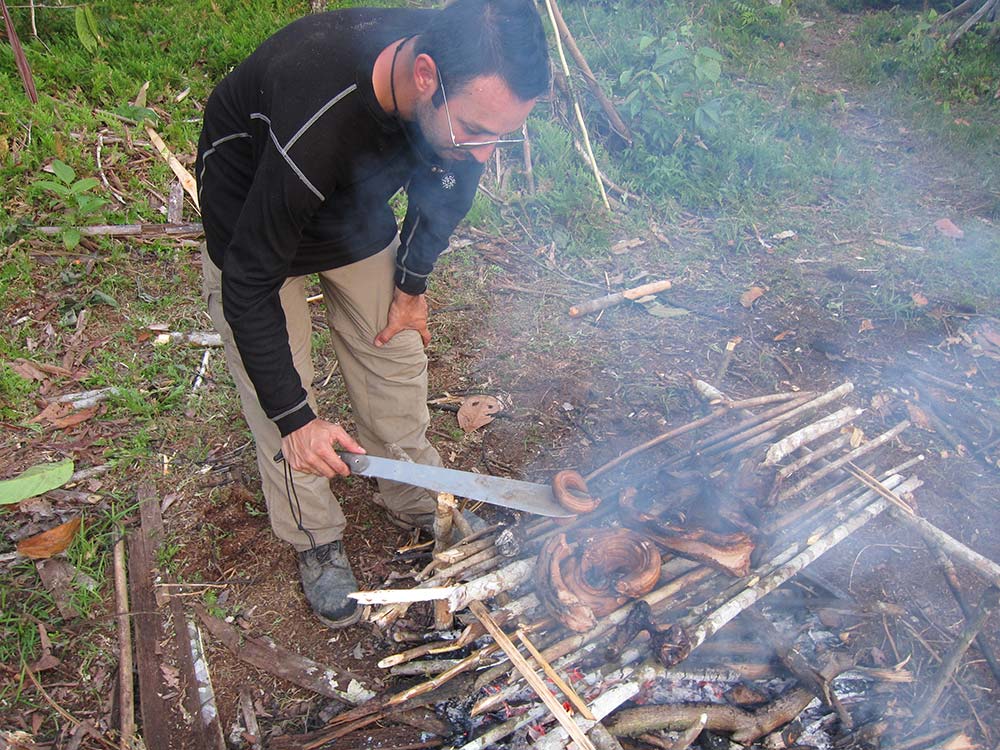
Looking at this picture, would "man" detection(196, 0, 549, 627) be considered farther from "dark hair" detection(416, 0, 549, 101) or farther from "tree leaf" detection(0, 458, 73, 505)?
"tree leaf" detection(0, 458, 73, 505)

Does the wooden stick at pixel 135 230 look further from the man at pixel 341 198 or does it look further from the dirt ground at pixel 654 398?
the man at pixel 341 198

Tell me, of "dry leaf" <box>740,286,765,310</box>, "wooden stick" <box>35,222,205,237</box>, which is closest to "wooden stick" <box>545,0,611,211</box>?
"dry leaf" <box>740,286,765,310</box>

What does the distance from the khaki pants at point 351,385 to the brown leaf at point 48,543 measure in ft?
3.44

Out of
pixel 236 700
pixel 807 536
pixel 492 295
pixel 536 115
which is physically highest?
pixel 536 115

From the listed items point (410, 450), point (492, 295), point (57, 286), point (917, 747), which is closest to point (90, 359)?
point (57, 286)

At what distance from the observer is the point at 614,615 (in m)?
2.66

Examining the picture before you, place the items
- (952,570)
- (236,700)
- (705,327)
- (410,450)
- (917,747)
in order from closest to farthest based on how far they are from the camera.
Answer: (917,747), (236,700), (952,570), (410,450), (705,327)

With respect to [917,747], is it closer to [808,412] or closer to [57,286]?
[808,412]

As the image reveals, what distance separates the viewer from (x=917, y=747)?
106 inches

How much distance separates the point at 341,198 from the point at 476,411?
6.86 ft

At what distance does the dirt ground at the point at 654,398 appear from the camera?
10.2 feet

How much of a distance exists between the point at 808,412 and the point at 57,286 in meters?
5.06

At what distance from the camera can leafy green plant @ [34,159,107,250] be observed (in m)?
4.89

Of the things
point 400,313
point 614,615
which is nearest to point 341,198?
point 400,313
